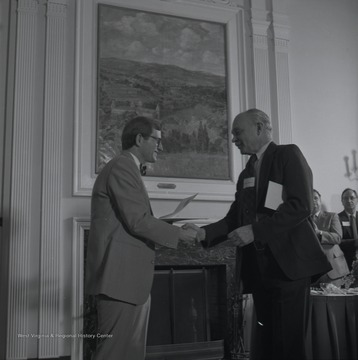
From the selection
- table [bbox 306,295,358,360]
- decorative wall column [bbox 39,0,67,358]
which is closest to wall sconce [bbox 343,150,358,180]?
table [bbox 306,295,358,360]

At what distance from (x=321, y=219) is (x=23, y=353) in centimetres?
330

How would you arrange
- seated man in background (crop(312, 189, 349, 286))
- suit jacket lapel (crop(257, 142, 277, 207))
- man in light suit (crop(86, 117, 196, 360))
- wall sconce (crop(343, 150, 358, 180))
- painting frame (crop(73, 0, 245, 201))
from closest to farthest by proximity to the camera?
man in light suit (crop(86, 117, 196, 360)) → suit jacket lapel (crop(257, 142, 277, 207)) → painting frame (crop(73, 0, 245, 201)) → seated man in background (crop(312, 189, 349, 286)) → wall sconce (crop(343, 150, 358, 180))

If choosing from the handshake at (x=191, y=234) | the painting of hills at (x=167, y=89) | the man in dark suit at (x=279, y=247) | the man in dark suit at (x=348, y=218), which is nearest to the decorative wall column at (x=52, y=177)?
the painting of hills at (x=167, y=89)

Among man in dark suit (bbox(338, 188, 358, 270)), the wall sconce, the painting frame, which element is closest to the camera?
the painting frame

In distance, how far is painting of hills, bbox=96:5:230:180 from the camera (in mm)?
5137

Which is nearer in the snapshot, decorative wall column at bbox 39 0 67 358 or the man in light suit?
the man in light suit

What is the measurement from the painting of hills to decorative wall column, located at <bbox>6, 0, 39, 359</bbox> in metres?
0.67

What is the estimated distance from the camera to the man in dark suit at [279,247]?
7.86 feet

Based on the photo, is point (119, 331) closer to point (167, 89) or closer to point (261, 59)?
point (167, 89)

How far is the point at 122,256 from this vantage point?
2566 millimetres

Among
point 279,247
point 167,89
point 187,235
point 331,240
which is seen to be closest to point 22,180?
point 167,89

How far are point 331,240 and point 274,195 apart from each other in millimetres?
2901

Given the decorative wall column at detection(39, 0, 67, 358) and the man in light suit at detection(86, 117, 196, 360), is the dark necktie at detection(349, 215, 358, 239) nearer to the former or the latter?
the decorative wall column at detection(39, 0, 67, 358)

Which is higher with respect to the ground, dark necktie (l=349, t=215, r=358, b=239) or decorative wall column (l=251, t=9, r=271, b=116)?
decorative wall column (l=251, t=9, r=271, b=116)
